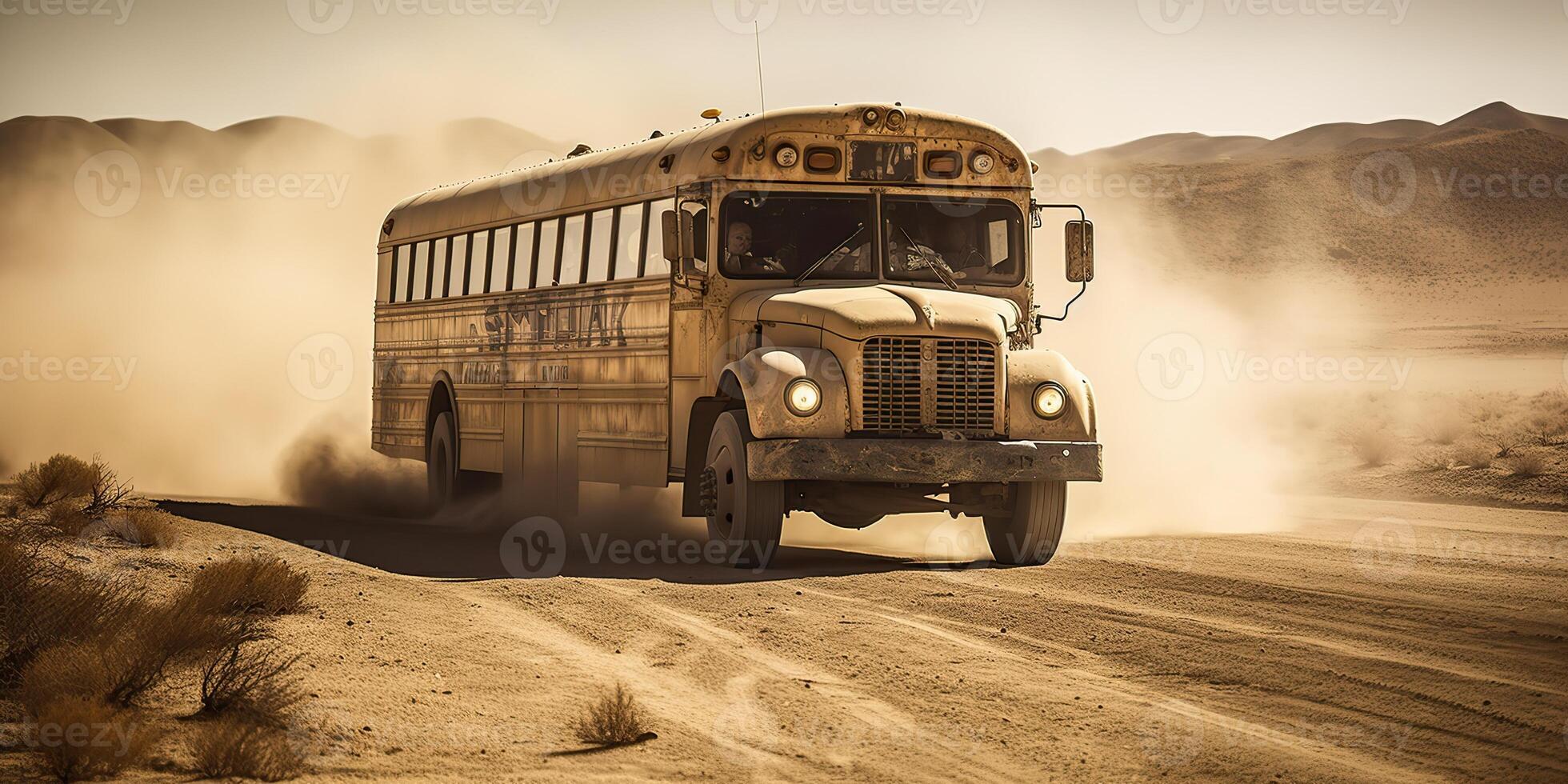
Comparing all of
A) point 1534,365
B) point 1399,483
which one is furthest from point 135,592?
point 1534,365

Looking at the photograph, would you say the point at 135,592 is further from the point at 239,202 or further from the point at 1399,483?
the point at 239,202

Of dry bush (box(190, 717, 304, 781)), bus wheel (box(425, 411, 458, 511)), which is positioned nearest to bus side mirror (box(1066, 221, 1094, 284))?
bus wheel (box(425, 411, 458, 511))

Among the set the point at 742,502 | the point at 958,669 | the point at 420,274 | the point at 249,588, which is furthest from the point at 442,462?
the point at 958,669

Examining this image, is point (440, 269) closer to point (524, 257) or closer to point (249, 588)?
point (524, 257)

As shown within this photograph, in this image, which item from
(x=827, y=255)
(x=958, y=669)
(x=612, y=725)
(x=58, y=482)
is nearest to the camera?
(x=612, y=725)

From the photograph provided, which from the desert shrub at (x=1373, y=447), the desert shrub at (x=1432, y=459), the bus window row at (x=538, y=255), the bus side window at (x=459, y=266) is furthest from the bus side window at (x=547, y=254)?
the desert shrub at (x=1373, y=447)

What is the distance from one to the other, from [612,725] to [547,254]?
10.2m

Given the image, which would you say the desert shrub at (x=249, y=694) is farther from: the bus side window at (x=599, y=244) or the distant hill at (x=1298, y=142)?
the distant hill at (x=1298, y=142)

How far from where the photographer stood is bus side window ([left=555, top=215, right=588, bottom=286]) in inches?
637

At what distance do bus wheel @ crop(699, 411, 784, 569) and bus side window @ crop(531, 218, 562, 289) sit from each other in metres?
3.88

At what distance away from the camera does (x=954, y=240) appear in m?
14.1

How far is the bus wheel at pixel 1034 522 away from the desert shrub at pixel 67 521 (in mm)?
7001

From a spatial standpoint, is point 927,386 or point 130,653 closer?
point 130,653

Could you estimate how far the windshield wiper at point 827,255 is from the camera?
543 inches
